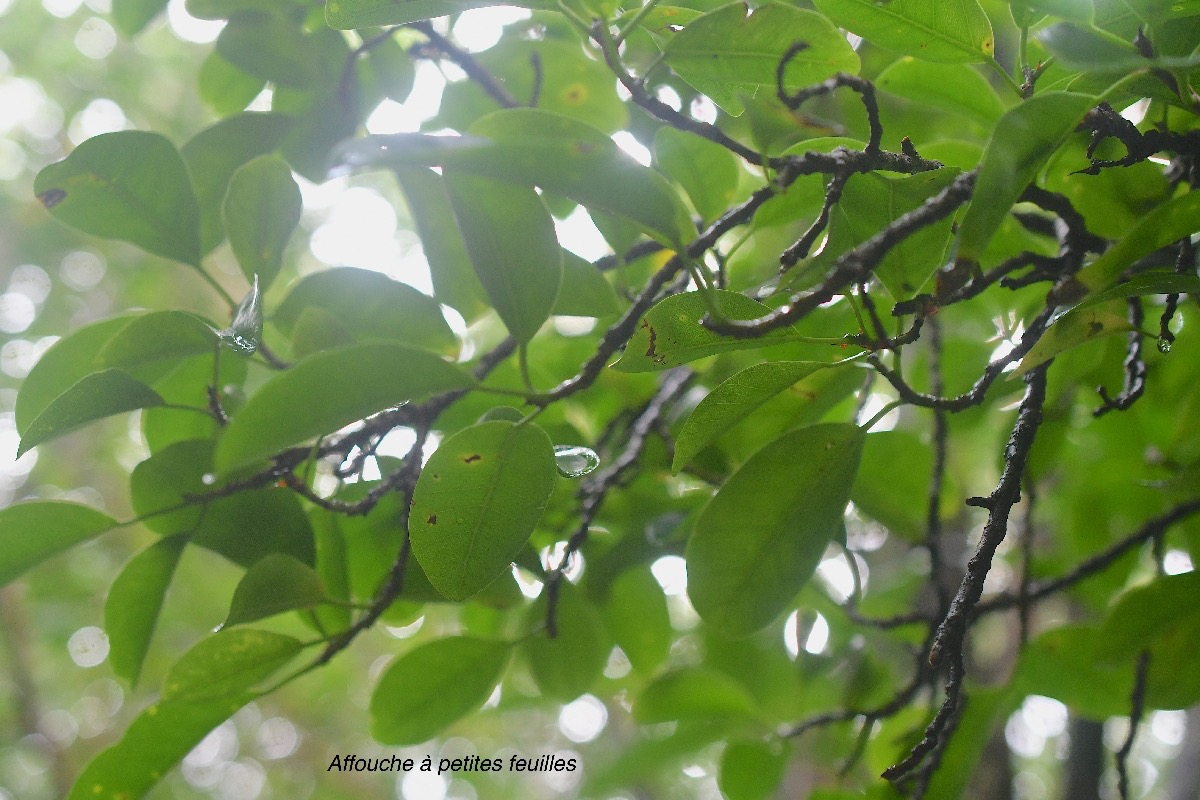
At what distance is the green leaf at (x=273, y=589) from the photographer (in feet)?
1.95

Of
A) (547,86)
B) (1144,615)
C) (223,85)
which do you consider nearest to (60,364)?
(223,85)

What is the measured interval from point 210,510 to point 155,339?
0.16m

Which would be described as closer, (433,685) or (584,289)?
(584,289)

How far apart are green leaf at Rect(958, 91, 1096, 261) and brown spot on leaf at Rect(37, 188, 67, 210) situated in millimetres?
669

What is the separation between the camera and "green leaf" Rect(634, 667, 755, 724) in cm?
103

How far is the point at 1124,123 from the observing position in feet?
1.70

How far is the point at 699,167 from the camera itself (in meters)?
0.73

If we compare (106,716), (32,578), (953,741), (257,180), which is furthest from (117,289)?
(953,741)

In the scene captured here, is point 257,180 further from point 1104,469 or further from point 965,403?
point 1104,469

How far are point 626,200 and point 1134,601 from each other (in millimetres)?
651

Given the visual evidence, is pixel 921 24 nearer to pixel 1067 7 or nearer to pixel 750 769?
pixel 1067 7

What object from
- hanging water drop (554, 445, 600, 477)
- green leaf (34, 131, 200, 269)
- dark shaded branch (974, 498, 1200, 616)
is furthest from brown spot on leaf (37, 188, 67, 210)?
dark shaded branch (974, 498, 1200, 616)

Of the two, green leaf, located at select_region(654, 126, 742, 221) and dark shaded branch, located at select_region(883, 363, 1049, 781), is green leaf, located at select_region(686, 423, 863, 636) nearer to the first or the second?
dark shaded branch, located at select_region(883, 363, 1049, 781)

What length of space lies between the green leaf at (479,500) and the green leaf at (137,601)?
0.26 m
